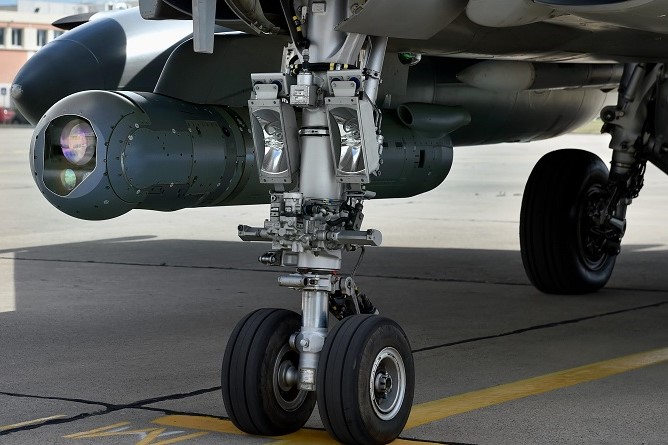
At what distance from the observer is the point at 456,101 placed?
823cm

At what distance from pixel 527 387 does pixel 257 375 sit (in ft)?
5.05

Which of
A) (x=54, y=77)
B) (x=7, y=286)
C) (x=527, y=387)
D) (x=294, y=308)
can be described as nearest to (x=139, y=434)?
(x=527, y=387)

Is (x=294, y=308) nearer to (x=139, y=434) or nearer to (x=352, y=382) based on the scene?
(x=139, y=434)

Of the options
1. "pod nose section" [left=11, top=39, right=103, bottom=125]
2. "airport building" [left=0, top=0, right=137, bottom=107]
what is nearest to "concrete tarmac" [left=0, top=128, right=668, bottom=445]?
"pod nose section" [left=11, top=39, right=103, bottom=125]

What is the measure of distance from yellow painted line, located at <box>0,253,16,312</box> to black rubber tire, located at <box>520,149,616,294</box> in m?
3.64

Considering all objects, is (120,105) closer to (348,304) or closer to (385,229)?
(348,304)

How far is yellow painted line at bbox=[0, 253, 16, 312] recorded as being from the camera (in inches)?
306

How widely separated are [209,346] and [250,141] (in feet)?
3.76

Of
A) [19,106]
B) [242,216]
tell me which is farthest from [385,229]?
[19,106]

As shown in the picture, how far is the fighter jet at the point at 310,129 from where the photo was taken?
444cm

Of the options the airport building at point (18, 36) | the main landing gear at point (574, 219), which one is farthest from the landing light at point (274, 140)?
the airport building at point (18, 36)

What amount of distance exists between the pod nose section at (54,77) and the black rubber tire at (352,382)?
4.02 metres

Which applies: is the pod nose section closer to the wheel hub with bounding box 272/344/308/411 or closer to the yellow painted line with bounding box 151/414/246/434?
the yellow painted line with bounding box 151/414/246/434

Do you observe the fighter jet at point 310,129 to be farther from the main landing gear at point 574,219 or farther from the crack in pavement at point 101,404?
the crack in pavement at point 101,404
